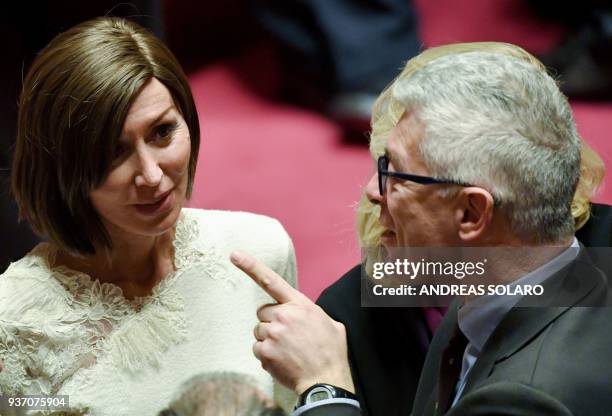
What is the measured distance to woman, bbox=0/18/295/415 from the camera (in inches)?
65.4

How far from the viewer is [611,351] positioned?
1.42 meters

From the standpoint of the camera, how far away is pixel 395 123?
68.7 inches

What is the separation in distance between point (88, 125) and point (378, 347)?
65 centimetres

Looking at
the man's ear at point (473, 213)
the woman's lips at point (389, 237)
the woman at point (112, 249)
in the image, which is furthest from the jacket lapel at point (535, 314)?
the woman at point (112, 249)

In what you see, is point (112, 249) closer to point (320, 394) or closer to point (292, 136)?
point (320, 394)

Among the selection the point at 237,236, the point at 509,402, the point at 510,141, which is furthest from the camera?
the point at 237,236

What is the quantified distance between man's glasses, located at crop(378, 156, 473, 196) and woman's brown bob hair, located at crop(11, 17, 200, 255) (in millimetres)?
372

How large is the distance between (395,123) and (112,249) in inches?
21.2

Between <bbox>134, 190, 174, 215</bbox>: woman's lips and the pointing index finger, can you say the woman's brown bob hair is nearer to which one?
<bbox>134, 190, 174, 215</bbox>: woman's lips

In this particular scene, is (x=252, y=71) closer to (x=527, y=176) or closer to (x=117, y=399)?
(x=117, y=399)

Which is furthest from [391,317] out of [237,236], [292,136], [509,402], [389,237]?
[292,136]

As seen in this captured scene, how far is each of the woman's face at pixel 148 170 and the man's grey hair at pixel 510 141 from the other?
0.43 m

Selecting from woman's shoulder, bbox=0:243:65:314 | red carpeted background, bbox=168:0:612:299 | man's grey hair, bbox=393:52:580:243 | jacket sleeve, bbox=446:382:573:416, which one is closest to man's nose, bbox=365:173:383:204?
man's grey hair, bbox=393:52:580:243

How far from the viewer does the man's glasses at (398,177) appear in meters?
1.52
